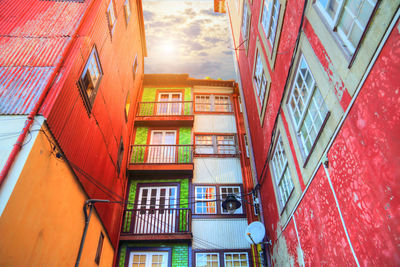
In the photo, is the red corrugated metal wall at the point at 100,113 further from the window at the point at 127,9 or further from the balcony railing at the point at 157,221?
the balcony railing at the point at 157,221

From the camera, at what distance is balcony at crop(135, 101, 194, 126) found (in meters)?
14.7

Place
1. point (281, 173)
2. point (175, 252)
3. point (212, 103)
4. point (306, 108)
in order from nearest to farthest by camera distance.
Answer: point (306, 108)
point (281, 173)
point (175, 252)
point (212, 103)

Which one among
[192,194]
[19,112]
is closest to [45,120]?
[19,112]

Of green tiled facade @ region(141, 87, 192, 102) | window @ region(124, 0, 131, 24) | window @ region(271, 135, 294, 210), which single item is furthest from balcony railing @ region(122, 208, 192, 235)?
window @ region(124, 0, 131, 24)

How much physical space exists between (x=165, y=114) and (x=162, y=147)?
2.46 m

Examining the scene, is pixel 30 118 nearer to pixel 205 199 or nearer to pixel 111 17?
pixel 111 17

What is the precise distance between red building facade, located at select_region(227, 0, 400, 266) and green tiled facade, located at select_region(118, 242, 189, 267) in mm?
3598

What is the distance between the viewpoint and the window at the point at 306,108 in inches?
224

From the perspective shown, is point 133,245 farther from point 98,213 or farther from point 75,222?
point 75,222

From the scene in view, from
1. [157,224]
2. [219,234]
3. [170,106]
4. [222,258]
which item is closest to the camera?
[222,258]

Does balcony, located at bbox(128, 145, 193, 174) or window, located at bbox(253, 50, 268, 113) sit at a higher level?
window, located at bbox(253, 50, 268, 113)

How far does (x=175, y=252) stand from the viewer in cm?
1085

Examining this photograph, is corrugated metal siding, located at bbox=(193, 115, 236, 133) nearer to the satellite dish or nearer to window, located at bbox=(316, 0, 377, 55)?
the satellite dish

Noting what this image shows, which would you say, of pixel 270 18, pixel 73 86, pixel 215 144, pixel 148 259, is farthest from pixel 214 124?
pixel 73 86
